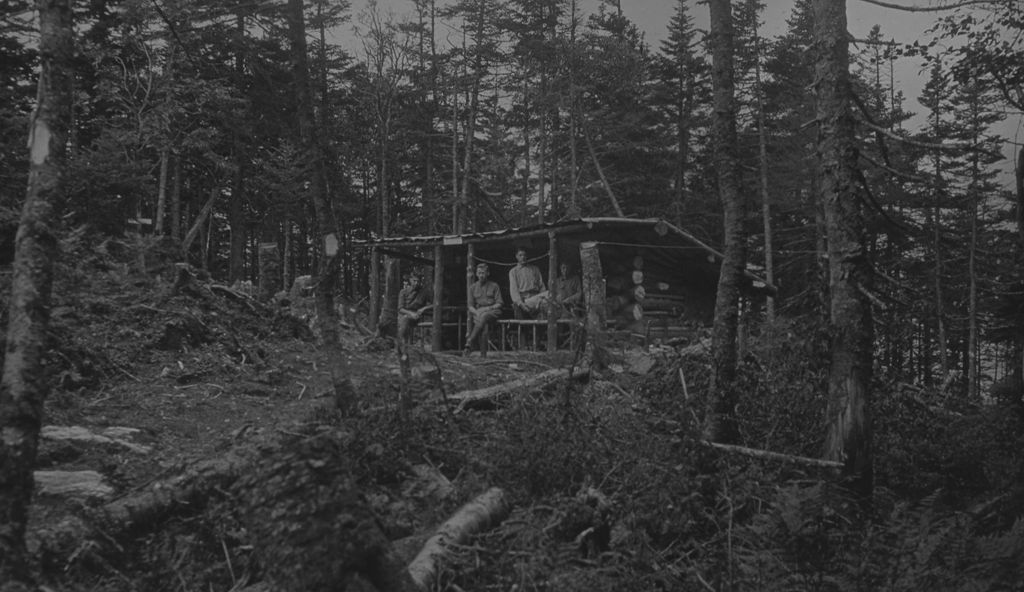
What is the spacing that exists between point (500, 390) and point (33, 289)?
4844mm

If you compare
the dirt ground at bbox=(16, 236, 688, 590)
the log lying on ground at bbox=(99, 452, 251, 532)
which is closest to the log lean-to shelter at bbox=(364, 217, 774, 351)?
the dirt ground at bbox=(16, 236, 688, 590)

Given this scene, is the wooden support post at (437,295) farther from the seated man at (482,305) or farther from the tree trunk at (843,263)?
the tree trunk at (843,263)

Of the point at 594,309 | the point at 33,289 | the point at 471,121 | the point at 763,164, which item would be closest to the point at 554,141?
the point at 471,121

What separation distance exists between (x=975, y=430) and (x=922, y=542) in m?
5.09

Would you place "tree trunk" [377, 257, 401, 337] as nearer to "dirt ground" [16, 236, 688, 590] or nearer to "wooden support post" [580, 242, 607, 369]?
"dirt ground" [16, 236, 688, 590]

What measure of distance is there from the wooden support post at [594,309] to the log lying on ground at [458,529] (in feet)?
6.73

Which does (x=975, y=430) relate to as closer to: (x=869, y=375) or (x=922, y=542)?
(x=869, y=375)

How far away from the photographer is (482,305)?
44.7 feet

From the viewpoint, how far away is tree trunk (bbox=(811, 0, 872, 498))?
16.7 ft

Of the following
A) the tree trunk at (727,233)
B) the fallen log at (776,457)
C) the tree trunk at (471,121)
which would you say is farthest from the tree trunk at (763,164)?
the fallen log at (776,457)

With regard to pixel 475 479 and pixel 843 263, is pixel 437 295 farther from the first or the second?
pixel 843 263

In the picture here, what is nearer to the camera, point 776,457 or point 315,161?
point 776,457

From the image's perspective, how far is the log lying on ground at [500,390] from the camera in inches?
277

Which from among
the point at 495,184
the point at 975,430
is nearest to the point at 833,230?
the point at 975,430
